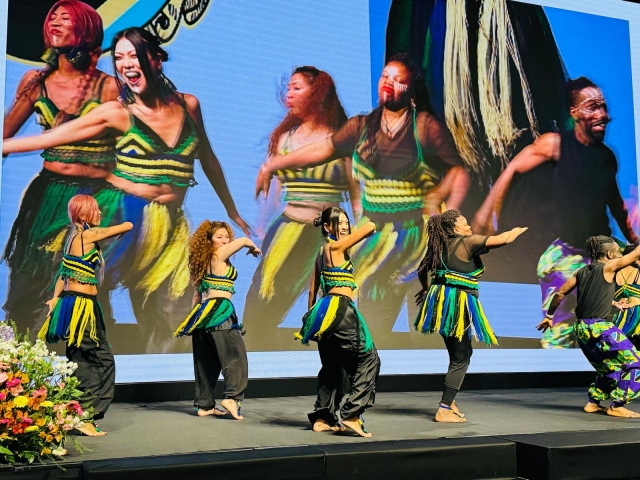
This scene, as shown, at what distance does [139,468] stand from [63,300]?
150 centimetres

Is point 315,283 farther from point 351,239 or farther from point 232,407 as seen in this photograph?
point 232,407

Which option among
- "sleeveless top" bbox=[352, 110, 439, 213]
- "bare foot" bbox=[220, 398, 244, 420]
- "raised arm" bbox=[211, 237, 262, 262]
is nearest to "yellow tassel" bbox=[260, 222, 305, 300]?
"sleeveless top" bbox=[352, 110, 439, 213]

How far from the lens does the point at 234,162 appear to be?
5.85 meters

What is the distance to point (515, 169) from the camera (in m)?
6.89

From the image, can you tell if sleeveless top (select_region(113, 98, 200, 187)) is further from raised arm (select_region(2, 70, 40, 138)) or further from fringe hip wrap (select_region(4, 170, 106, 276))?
raised arm (select_region(2, 70, 40, 138))

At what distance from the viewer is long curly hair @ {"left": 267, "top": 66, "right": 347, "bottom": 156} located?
6.16 meters

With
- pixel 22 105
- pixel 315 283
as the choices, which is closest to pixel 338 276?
pixel 315 283

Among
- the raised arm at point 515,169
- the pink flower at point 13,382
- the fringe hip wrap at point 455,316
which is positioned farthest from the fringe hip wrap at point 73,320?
the raised arm at point 515,169

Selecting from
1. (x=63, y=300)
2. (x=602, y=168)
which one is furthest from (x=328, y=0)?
(x=63, y=300)

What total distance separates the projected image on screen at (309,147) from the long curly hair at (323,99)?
16mm

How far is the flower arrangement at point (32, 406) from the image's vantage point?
309cm

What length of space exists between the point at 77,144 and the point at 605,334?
3.78 m

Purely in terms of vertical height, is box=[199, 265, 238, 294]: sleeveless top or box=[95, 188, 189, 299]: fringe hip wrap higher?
box=[95, 188, 189, 299]: fringe hip wrap

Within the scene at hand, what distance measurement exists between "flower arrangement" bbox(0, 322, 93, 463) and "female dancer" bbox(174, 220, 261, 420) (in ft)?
4.47
